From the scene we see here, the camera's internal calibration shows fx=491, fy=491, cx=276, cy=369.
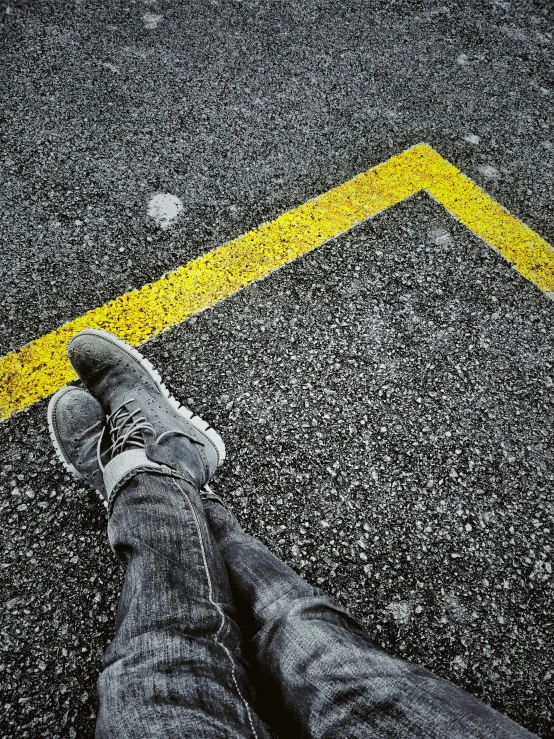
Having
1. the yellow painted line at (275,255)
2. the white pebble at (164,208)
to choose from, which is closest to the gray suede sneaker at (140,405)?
the yellow painted line at (275,255)

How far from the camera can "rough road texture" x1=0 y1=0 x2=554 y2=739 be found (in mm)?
1396

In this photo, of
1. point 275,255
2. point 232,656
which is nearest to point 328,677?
point 232,656

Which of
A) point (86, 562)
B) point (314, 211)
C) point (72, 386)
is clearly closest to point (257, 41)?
point (314, 211)

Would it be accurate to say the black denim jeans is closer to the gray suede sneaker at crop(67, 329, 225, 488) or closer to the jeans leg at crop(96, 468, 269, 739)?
the jeans leg at crop(96, 468, 269, 739)

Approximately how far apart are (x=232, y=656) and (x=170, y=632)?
5.8 inches

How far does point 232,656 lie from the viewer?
1077 millimetres

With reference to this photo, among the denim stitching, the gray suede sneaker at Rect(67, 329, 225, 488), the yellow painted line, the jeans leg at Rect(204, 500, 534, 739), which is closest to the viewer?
the jeans leg at Rect(204, 500, 534, 739)

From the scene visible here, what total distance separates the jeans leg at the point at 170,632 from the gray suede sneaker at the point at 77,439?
9.0 inches

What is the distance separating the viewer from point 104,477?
141 centimetres

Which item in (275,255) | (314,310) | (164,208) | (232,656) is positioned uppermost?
(164,208)

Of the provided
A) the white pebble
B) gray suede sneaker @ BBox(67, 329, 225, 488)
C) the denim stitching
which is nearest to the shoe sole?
gray suede sneaker @ BBox(67, 329, 225, 488)

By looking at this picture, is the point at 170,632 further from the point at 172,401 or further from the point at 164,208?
the point at 164,208

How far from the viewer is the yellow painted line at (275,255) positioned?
1661 mm

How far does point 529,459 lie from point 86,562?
1.42m
